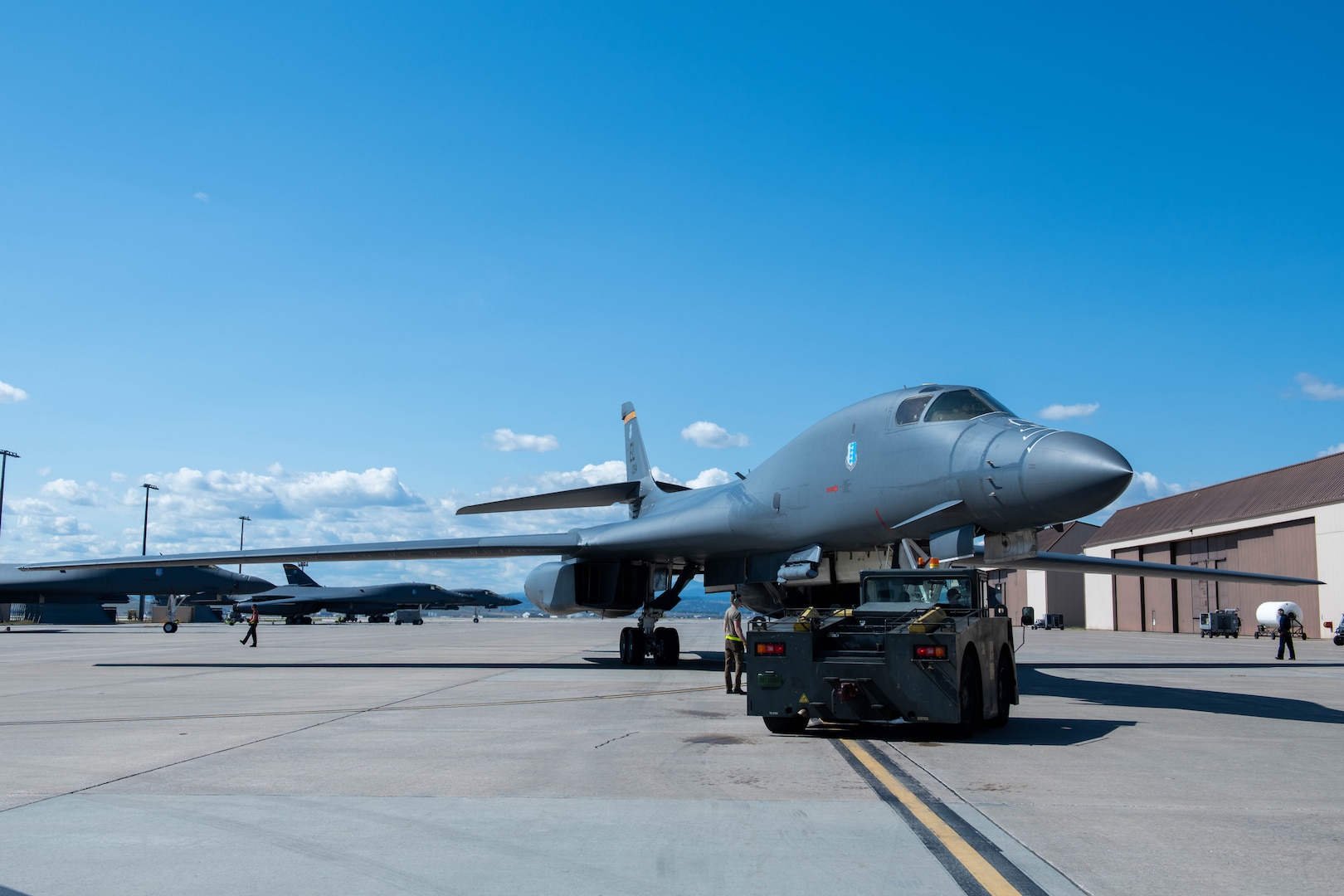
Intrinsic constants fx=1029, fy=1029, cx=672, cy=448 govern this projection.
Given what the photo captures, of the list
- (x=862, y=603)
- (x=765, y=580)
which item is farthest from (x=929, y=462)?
(x=765, y=580)

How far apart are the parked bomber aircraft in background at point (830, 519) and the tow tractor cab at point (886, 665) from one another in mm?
1500

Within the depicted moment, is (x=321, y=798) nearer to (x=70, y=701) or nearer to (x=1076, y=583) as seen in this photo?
(x=70, y=701)

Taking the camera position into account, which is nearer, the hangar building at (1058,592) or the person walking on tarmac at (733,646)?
the person walking on tarmac at (733,646)

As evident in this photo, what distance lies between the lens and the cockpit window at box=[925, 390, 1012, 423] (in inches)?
493

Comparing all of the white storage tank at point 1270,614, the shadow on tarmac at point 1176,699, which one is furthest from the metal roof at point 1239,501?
the shadow on tarmac at point 1176,699

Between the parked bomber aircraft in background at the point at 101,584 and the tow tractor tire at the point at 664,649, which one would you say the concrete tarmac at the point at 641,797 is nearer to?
the tow tractor tire at the point at 664,649

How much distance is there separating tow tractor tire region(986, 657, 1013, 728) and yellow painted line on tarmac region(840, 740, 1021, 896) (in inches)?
120

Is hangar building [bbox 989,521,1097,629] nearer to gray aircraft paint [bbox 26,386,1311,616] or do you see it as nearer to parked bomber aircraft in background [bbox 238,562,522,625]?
parked bomber aircraft in background [bbox 238,562,522,625]

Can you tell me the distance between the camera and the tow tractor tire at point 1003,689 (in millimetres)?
10508

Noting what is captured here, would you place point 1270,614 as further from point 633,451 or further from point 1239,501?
point 633,451

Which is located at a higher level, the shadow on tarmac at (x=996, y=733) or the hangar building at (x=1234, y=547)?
the hangar building at (x=1234, y=547)

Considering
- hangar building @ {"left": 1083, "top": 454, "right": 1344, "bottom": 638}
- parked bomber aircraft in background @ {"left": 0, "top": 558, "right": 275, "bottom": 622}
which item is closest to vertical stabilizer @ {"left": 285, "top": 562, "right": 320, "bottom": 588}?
parked bomber aircraft in background @ {"left": 0, "top": 558, "right": 275, "bottom": 622}

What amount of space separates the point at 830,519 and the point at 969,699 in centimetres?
496

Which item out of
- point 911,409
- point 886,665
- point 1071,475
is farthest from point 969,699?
point 911,409
